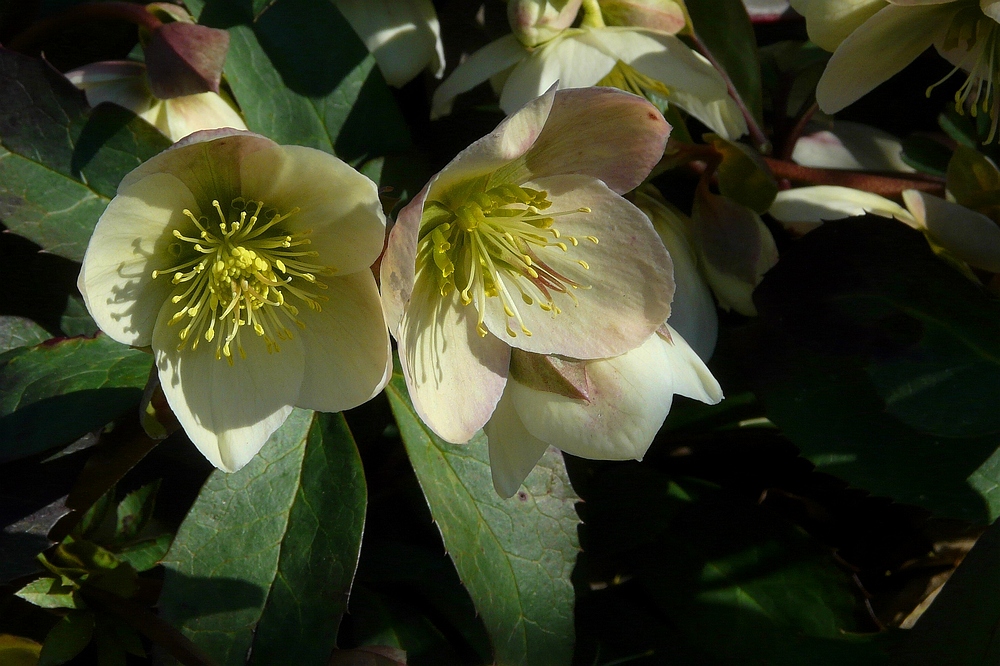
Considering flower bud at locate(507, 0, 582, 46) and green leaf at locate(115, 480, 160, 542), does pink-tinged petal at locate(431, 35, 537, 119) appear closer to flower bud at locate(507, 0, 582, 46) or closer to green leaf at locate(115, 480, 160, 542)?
flower bud at locate(507, 0, 582, 46)

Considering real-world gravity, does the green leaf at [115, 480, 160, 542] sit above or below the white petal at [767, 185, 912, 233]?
below

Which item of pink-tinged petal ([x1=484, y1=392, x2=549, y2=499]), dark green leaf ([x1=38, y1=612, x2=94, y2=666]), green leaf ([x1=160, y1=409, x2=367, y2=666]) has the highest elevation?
pink-tinged petal ([x1=484, y1=392, x2=549, y2=499])

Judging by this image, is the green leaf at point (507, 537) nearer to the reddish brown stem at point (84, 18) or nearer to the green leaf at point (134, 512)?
the green leaf at point (134, 512)

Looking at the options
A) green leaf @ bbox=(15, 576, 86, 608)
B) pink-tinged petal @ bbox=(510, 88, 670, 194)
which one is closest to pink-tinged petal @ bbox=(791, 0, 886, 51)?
pink-tinged petal @ bbox=(510, 88, 670, 194)

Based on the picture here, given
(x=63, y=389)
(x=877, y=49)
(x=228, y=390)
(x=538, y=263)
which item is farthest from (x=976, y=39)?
(x=63, y=389)

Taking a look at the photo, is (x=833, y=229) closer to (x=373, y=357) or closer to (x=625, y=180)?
(x=625, y=180)

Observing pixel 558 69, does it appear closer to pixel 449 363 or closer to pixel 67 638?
pixel 449 363

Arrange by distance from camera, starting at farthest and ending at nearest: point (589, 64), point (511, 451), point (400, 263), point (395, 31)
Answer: point (395, 31) < point (589, 64) < point (511, 451) < point (400, 263)

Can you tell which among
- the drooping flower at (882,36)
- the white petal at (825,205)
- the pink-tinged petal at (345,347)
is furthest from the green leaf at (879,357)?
the pink-tinged petal at (345,347)
